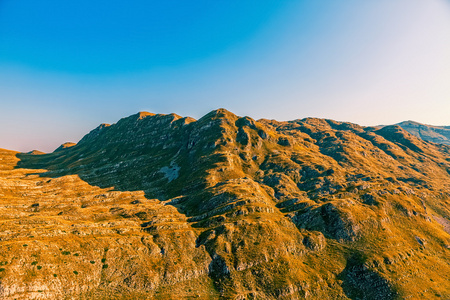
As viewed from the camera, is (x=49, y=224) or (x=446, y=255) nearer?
(x=49, y=224)

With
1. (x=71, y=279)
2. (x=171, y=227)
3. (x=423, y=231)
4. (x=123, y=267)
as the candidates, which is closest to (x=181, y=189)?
(x=171, y=227)

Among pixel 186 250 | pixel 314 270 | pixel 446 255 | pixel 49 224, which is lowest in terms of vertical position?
pixel 446 255

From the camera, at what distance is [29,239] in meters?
64.9

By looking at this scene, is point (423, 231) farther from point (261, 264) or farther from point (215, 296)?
point (215, 296)

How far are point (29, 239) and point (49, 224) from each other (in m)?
17.9

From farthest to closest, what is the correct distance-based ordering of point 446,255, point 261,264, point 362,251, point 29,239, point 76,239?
1. point 446,255
2. point 362,251
3. point 261,264
4. point 76,239
5. point 29,239

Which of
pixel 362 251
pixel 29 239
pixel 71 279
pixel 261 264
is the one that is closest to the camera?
pixel 71 279

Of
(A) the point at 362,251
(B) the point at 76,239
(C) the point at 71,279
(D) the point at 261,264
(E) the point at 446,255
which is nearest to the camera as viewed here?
(C) the point at 71,279

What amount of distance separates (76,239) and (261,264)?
67352 mm

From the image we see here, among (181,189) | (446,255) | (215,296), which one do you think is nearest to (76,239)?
(215,296)

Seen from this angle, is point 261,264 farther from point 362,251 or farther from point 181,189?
point 181,189

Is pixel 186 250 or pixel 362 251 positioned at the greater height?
pixel 186 250

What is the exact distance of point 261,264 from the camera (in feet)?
255

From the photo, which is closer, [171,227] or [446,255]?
[171,227]
